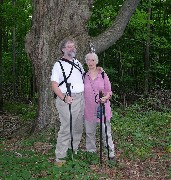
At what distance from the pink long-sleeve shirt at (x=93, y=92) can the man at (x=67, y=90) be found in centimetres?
16

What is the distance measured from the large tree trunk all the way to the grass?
79 centimetres

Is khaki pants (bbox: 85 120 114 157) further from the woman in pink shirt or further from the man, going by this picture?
the man

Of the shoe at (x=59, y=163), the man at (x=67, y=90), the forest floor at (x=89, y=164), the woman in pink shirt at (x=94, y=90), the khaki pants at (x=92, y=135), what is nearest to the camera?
the man at (x=67, y=90)

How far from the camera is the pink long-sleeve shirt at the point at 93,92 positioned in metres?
6.34

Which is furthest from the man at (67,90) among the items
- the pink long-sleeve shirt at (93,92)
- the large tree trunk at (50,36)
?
the large tree trunk at (50,36)

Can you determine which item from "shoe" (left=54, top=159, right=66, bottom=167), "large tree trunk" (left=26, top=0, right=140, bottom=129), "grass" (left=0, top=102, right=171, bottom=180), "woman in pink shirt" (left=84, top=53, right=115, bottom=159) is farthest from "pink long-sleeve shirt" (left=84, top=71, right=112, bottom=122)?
"large tree trunk" (left=26, top=0, right=140, bottom=129)

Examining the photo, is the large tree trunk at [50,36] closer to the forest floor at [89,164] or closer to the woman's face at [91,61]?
the forest floor at [89,164]

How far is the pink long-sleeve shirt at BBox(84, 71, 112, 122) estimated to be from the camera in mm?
6336

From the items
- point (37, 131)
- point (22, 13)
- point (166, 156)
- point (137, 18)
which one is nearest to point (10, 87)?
point (22, 13)

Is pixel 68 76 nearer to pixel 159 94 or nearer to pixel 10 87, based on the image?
pixel 159 94

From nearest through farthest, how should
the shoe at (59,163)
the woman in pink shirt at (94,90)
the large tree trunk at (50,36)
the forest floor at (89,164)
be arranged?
the forest floor at (89,164), the shoe at (59,163), the woman in pink shirt at (94,90), the large tree trunk at (50,36)

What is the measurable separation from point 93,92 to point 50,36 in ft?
8.76

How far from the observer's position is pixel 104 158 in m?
6.87

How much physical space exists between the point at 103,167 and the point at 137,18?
11545 millimetres
